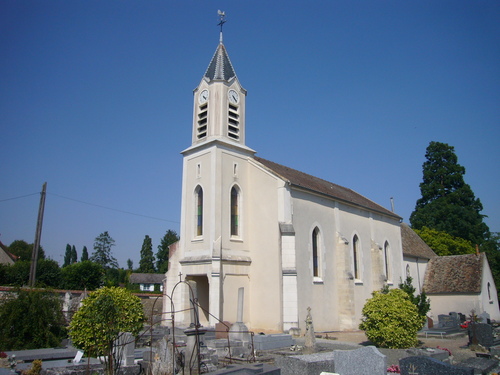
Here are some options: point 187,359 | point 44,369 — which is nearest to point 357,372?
point 187,359

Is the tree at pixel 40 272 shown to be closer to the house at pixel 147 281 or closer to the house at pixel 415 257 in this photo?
the house at pixel 415 257

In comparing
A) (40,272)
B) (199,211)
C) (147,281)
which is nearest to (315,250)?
(199,211)

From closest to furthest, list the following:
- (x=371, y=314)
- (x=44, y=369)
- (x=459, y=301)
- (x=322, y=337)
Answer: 1. (x=44, y=369)
2. (x=371, y=314)
3. (x=322, y=337)
4. (x=459, y=301)

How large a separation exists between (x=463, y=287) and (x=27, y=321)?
1197 inches

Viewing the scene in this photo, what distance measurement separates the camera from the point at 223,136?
23.1m

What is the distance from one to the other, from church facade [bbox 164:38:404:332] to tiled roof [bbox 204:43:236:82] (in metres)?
0.08

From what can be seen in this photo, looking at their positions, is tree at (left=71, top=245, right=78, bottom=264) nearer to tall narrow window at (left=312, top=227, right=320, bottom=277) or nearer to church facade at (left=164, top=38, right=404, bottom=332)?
church facade at (left=164, top=38, right=404, bottom=332)

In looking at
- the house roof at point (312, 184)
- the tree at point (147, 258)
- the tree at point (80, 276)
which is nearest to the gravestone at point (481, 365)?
the house roof at point (312, 184)

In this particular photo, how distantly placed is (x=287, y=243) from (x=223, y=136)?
701 cm

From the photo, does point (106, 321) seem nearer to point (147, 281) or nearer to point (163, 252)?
point (147, 281)

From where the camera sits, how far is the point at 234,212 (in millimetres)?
22578

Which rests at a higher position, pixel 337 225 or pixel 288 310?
pixel 337 225

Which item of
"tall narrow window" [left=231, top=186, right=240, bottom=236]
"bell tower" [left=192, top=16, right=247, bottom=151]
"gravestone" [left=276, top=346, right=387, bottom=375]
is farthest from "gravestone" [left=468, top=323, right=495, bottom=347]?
"bell tower" [left=192, top=16, right=247, bottom=151]

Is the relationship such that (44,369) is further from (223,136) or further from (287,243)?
(223,136)
